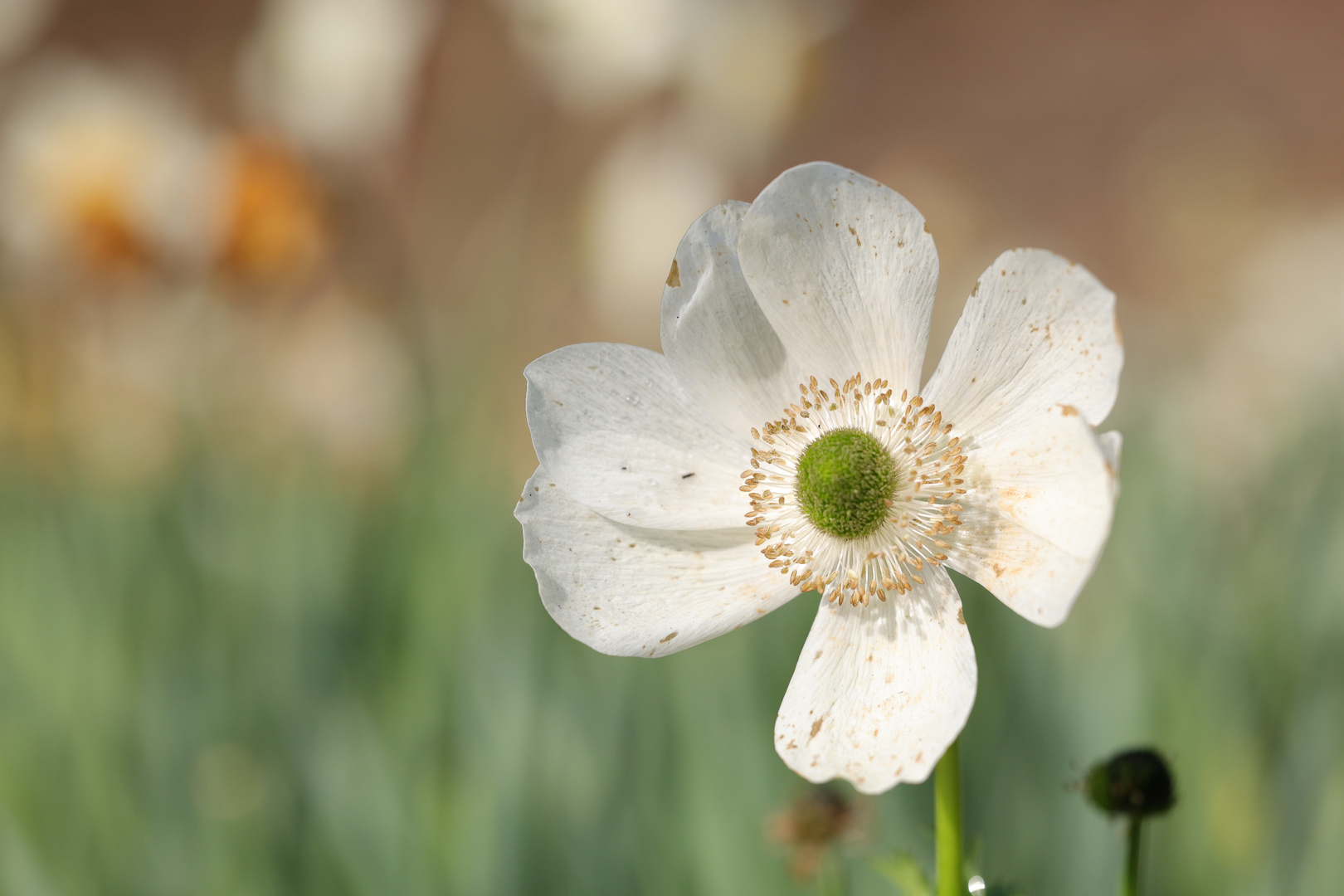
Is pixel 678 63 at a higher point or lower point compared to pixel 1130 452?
higher

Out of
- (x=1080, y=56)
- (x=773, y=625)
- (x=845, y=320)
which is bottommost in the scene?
(x=773, y=625)

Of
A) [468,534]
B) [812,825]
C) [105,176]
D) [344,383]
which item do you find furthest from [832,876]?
[344,383]

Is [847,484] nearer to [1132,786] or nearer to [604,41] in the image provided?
[1132,786]

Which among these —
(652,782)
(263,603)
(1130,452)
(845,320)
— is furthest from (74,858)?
(1130,452)

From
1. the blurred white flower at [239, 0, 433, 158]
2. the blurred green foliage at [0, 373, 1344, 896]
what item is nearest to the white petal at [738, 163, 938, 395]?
the blurred green foliage at [0, 373, 1344, 896]

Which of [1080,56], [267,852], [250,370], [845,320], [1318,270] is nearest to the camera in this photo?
[845,320]

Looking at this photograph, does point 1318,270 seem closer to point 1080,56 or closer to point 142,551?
point 1080,56
